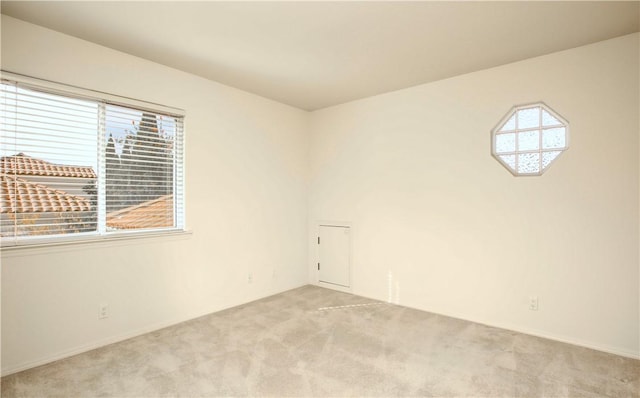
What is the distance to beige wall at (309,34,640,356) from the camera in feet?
8.65

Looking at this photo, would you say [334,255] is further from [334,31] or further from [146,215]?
[334,31]

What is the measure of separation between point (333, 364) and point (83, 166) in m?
2.52

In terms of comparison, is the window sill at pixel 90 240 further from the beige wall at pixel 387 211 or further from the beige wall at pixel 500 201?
the beige wall at pixel 500 201

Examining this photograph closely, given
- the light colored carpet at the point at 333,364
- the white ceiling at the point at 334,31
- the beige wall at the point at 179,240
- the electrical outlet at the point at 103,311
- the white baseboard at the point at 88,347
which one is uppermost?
the white ceiling at the point at 334,31

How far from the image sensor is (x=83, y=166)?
2.69 m

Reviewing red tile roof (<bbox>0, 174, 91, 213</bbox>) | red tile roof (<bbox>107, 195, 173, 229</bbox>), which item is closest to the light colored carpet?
red tile roof (<bbox>107, 195, 173, 229</bbox>)

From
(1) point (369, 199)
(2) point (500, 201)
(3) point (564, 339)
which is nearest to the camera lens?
(3) point (564, 339)

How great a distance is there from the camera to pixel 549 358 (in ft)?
8.36

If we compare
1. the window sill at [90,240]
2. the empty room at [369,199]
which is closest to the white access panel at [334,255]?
the empty room at [369,199]

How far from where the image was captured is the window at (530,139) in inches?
114

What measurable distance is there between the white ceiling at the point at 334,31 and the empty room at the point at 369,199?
2 cm

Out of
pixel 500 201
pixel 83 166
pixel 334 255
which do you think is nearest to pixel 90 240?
pixel 83 166

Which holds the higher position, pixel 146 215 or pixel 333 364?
pixel 146 215

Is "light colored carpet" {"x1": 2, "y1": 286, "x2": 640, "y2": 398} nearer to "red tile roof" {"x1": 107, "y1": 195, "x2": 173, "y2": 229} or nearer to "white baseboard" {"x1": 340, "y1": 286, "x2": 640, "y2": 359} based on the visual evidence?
"white baseboard" {"x1": 340, "y1": 286, "x2": 640, "y2": 359}
